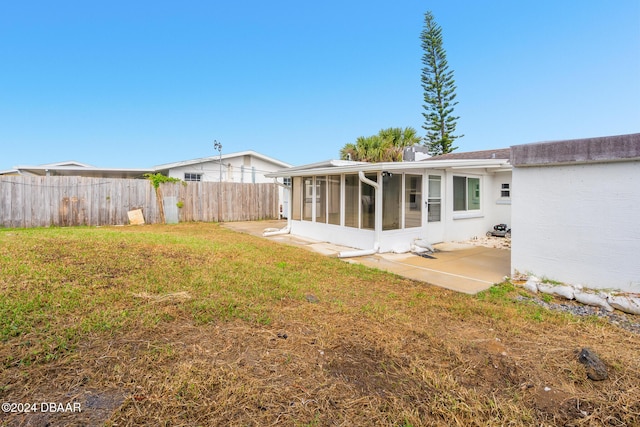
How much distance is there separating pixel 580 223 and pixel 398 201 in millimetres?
4148

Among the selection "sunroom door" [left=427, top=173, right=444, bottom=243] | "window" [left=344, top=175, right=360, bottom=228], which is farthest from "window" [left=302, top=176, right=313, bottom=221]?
"sunroom door" [left=427, top=173, right=444, bottom=243]

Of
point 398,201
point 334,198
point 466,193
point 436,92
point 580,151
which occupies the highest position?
point 436,92

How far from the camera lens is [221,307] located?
381 centimetres

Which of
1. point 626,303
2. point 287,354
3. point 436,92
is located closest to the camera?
point 287,354

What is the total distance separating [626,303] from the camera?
419cm

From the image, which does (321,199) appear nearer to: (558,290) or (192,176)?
(558,290)

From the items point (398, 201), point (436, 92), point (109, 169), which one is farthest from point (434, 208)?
point (109, 169)

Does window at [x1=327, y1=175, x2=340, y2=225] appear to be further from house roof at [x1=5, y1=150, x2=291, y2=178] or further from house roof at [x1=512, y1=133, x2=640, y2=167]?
house roof at [x1=5, y1=150, x2=291, y2=178]

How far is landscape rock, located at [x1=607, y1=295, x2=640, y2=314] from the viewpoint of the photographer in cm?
412

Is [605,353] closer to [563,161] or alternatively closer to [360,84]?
[563,161]

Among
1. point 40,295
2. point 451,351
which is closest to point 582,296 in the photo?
point 451,351

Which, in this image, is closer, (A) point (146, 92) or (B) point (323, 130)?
(A) point (146, 92)

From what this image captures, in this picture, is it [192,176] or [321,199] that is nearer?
[321,199]

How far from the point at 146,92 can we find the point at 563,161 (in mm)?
18432
